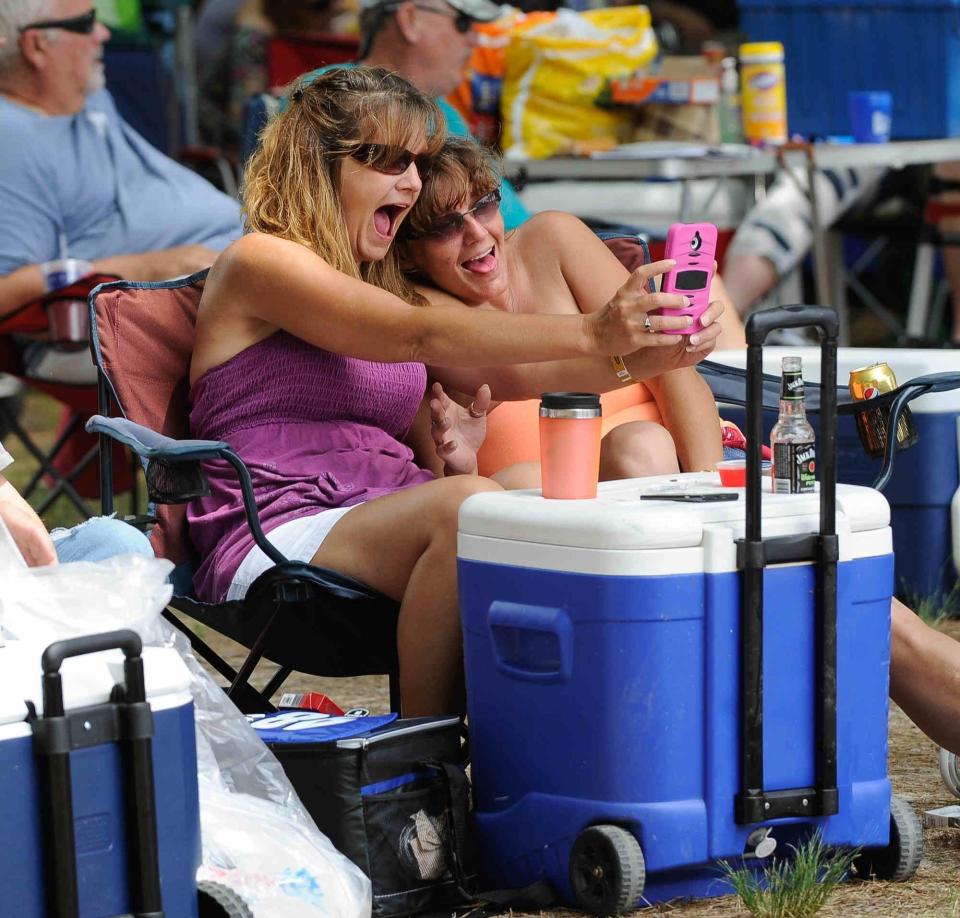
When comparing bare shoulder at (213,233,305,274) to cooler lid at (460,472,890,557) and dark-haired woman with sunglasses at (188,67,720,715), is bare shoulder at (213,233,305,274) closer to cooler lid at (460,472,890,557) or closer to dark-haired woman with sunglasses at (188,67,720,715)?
dark-haired woman with sunglasses at (188,67,720,715)

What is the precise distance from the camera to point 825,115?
253 inches

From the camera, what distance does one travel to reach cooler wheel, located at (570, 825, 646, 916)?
2.28 metres

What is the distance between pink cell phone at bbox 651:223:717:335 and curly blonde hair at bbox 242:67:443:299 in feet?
1.80

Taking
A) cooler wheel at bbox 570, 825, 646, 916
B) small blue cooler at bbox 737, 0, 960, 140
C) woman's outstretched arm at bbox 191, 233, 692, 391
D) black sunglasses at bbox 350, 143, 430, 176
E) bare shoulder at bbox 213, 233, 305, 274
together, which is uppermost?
small blue cooler at bbox 737, 0, 960, 140

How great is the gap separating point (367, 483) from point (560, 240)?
1.90 feet

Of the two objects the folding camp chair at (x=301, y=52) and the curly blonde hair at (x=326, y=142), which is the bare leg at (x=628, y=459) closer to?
the curly blonde hair at (x=326, y=142)

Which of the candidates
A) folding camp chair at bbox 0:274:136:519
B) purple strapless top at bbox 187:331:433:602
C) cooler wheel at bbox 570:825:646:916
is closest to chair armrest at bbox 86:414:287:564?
purple strapless top at bbox 187:331:433:602

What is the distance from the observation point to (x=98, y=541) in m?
2.49

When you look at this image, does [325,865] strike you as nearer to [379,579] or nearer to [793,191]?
[379,579]

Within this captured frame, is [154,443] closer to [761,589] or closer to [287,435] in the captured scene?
[287,435]

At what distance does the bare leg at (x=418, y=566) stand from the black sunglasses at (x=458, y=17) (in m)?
2.93

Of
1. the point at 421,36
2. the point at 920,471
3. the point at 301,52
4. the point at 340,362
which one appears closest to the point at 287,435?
the point at 340,362

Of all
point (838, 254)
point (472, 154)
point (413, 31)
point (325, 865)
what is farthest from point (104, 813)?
point (838, 254)

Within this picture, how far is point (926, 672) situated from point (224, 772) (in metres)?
1.03
